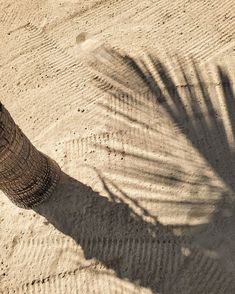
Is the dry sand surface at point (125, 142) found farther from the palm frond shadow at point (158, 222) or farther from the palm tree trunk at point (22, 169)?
the palm tree trunk at point (22, 169)

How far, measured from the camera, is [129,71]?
274 inches

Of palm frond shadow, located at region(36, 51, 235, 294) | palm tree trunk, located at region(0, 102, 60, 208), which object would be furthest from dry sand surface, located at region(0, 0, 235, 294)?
palm tree trunk, located at region(0, 102, 60, 208)

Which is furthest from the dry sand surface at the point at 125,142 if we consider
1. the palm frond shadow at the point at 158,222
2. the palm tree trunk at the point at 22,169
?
the palm tree trunk at the point at 22,169

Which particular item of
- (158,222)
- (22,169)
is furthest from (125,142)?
(22,169)

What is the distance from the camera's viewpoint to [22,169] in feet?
17.9

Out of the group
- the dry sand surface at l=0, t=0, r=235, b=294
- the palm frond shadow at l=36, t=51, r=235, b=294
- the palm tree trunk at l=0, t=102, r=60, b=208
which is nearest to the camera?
the palm tree trunk at l=0, t=102, r=60, b=208

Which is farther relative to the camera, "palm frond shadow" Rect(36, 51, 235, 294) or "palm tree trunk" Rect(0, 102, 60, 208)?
"palm frond shadow" Rect(36, 51, 235, 294)

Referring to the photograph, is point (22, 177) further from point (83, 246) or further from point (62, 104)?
point (62, 104)

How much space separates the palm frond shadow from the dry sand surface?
1 centimetres

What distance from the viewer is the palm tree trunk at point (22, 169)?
505 centimetres

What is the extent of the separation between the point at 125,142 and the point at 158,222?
50.2 inches

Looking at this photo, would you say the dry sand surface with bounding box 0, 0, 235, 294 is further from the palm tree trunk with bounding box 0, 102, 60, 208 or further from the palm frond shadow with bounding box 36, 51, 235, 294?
the palm tree trunk with bounding box 0, 102, 60, 208

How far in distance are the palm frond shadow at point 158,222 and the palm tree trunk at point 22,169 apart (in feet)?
0.65

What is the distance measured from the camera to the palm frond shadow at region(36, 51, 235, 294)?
205 inches
